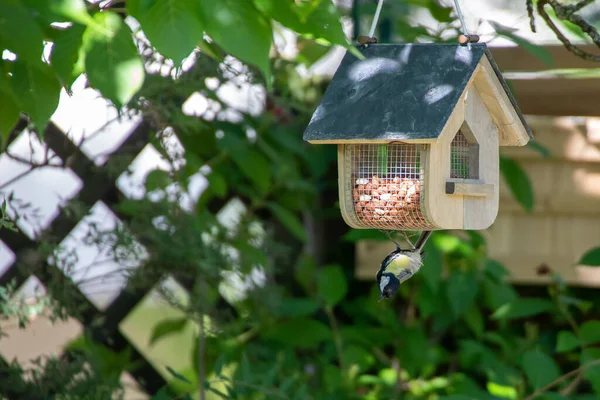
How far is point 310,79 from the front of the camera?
2760 millimetres

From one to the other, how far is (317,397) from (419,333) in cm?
43

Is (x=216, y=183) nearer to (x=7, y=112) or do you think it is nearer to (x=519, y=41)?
(x=519, y=41)

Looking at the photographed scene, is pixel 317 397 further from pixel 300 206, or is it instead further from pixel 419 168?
pixel 419 168

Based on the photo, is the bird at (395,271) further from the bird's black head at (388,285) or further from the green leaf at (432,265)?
the green leaf at (432,265)

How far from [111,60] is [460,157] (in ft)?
→ 2.36

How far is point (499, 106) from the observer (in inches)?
51.1

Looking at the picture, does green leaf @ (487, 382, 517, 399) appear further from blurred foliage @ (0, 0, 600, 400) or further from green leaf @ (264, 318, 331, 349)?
green leaf @ (264, 318, 331, 349)

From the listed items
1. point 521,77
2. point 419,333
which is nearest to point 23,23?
point 521,77

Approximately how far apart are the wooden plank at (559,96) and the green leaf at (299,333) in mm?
978

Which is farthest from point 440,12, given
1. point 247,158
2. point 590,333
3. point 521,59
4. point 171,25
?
point 171,25

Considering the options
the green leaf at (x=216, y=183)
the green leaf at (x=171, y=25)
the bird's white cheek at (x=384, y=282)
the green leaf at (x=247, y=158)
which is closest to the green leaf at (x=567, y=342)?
the green leaf at (x=247, y=158)

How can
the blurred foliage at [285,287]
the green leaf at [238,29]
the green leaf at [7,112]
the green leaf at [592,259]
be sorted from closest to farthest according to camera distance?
the green leaf at [238,29]
the green leaf at [7,112]
the blurred foliage at [285,287]
the green leaf at [592,259]

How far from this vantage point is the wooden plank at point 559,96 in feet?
6.12

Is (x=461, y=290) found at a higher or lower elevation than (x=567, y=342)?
higher
